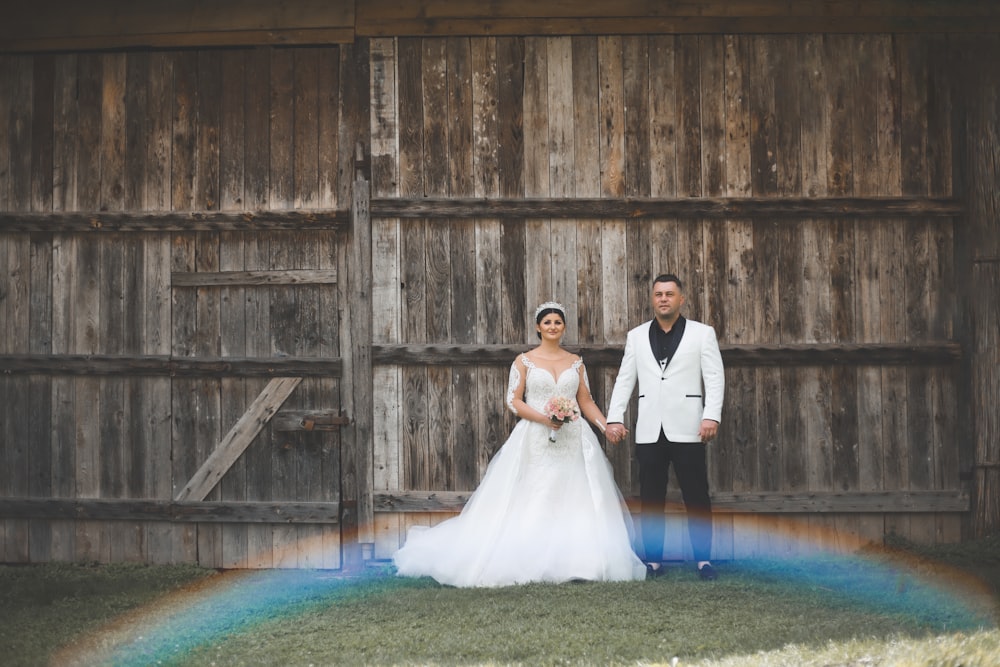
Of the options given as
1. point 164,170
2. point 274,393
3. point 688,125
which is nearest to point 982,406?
point 688,125

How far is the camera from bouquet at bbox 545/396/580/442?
553 cm

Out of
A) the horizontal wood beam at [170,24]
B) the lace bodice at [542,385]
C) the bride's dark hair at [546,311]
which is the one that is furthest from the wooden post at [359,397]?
the bride's dark hair at [546,311]

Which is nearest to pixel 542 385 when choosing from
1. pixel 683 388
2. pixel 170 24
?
pixel 683 388

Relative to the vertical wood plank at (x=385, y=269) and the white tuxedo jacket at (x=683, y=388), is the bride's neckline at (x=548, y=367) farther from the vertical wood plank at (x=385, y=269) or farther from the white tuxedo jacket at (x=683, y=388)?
the vertical wood plank at (x=385, y=269)

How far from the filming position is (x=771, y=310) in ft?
20.4

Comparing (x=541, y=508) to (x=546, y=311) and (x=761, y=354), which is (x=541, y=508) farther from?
(x=761, y=354)

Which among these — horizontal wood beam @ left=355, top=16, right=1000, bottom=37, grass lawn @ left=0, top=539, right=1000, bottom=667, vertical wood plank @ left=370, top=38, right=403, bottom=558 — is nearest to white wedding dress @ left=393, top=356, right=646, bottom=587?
grass lawn @ left=0, top=539, right=1000, bottom=667

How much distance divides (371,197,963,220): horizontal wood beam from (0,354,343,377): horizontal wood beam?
1.11m

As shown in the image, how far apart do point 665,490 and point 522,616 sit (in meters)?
1.47

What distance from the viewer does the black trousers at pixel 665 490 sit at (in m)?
5.55

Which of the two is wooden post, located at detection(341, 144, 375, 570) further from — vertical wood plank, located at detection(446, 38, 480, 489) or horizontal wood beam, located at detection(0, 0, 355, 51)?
horizontal wood beam, located at detection(0, 0, 355, 51)

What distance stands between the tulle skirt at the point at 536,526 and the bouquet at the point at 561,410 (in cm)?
19

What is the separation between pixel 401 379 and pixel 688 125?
8.30 ft

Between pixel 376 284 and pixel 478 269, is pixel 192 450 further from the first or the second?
pixel 478 269
